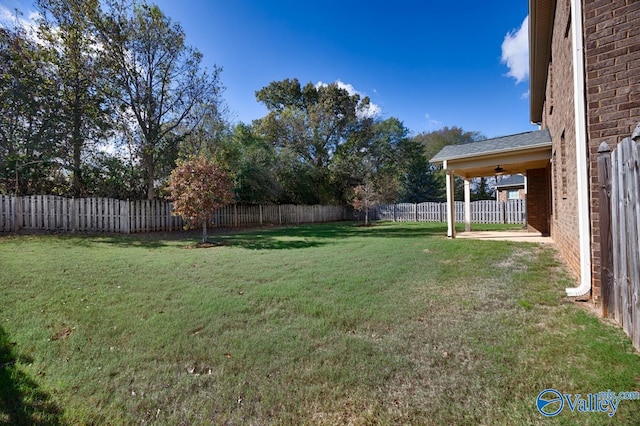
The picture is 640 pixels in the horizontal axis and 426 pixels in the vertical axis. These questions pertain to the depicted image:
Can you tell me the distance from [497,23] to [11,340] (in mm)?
15345

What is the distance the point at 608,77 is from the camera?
10.9 feet

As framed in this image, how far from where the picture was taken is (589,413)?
1.89 meters

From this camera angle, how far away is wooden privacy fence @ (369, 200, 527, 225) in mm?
A: 17750

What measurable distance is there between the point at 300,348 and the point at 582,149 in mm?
4157

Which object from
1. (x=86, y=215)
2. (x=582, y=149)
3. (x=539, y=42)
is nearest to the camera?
(x=582, y=149)

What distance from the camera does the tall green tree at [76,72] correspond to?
1132cm

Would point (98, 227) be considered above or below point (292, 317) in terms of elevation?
above

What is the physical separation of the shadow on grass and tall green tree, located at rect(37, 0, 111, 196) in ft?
43.2

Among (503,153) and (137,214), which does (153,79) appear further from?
(503,153)

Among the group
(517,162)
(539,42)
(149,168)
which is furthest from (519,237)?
(149,168)

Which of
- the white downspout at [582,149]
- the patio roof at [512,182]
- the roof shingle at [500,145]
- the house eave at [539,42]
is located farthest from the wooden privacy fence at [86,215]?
the patio roof at [512,182]

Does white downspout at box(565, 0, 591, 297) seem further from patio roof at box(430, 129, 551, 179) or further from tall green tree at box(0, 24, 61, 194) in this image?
tall green tree at box(0, 24, 61, 194)

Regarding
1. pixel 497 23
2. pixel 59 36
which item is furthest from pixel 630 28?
pixel 59 36

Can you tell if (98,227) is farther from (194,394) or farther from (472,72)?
(472,72)
